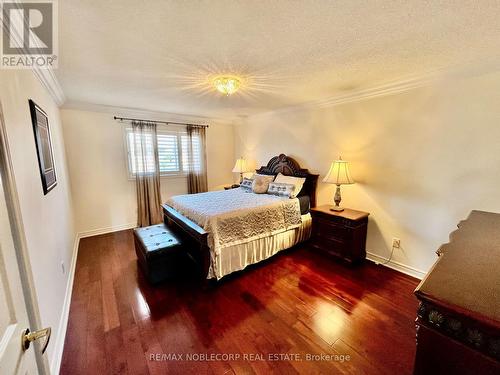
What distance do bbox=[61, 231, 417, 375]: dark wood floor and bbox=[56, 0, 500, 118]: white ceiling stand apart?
234 centimetres

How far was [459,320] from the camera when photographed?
2.45 ft

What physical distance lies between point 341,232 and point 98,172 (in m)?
4.16

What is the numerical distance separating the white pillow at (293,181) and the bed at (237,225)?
0.37ft

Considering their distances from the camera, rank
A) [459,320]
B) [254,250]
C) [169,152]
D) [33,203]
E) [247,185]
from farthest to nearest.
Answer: [169,152], [247,185], [254,250], [33,203], [459,320]

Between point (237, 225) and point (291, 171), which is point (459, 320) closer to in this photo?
point (237, 225)

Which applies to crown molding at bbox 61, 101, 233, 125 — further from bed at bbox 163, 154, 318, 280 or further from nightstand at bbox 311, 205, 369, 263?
nightstand at bbox 311, 205, 369, 263

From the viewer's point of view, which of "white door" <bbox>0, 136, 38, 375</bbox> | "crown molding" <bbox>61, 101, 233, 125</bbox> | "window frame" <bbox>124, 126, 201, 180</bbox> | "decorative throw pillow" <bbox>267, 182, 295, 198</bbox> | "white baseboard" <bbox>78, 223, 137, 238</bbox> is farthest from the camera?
"window frame" <bbox>124, 126, 201, 180</bbox>

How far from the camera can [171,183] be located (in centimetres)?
462

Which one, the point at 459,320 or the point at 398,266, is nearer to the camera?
the point at 459,320

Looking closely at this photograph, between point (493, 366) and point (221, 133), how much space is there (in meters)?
5.21

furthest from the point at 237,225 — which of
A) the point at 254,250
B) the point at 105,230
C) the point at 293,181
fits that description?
the point at 105,230

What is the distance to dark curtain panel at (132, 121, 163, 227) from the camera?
161 inches

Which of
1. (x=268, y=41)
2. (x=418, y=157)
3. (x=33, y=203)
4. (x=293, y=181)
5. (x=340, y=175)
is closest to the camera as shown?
(x=33, y=203)

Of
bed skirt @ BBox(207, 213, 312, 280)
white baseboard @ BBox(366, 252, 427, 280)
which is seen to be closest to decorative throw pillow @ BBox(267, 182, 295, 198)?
bed skirt @ BBox(207, 213, 312, 280)
